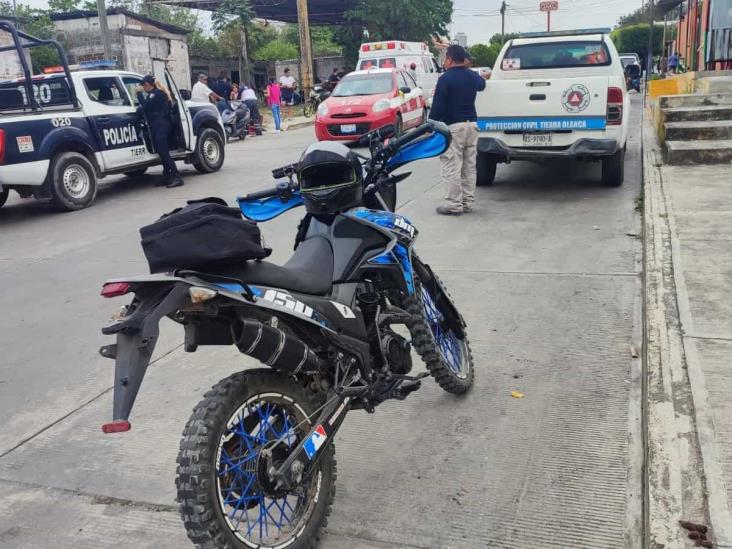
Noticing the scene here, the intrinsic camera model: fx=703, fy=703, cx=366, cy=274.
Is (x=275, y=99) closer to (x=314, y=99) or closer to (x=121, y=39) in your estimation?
(x=314, y=99)

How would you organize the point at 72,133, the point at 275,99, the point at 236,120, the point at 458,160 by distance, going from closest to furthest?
1. the point at 458,160
2. the point at 72,133
3. the point at 236,120
4. the point at 275,99

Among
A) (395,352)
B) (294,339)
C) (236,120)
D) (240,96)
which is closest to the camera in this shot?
(294,339)

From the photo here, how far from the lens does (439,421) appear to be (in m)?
3.74

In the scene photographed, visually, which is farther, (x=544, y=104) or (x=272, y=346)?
(x=544, y=104)

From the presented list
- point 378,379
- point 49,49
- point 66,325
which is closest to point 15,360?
point 66,325

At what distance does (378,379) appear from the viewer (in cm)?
308

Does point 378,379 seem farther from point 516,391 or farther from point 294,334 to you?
point 516,391

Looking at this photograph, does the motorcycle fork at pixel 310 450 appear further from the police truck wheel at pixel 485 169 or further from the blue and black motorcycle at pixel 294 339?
the police truck wheel at pixel 485 169

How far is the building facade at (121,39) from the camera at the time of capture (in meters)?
25.9

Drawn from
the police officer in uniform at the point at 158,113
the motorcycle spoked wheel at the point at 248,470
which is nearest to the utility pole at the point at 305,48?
the police officer in uniform at the point at 158,113

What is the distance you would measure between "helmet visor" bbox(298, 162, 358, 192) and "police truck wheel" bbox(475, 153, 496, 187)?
23.1 feet

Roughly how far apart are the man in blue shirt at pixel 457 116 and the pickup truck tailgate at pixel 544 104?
0.39 m

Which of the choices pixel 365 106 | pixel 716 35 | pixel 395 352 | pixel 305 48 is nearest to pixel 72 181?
pixel 365 106

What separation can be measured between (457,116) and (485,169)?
1.75m
